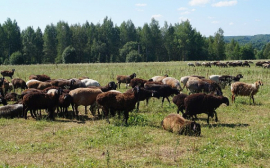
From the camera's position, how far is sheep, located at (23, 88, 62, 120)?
37.8 feet

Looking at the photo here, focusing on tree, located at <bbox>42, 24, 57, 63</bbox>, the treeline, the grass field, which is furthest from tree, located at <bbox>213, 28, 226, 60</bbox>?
the grass field

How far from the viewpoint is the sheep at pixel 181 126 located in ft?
29.9

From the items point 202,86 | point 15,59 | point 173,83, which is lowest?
point 202,86

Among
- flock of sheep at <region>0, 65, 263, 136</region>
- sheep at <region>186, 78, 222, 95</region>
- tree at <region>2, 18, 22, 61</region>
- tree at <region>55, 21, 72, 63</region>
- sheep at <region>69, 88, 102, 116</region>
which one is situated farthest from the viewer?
tree at <region>55, 21, 72, 63</region>

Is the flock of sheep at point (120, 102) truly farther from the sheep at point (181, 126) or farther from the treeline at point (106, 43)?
the treeline at point (106, 43)

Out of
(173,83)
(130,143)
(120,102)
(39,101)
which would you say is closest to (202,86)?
(173,83)


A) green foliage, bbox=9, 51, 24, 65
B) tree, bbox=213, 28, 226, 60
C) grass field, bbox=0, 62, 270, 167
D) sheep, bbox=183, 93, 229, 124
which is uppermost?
tree, bbox=213, 28, 226, 60

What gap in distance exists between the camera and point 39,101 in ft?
38.2

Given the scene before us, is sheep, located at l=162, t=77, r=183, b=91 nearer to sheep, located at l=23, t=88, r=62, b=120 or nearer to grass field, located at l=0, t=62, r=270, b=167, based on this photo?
grass field, located at l=0, t=62, r=270, b=167

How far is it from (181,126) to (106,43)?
257 feet

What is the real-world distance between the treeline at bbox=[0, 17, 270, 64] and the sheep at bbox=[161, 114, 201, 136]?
64000 millimetres

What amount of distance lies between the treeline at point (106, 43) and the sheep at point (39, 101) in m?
61.6

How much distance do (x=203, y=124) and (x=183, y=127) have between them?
200 centimetres

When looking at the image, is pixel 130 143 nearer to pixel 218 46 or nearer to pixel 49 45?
pixel 49 45
